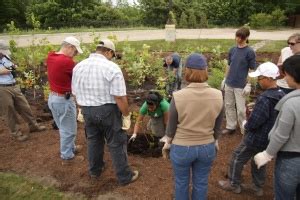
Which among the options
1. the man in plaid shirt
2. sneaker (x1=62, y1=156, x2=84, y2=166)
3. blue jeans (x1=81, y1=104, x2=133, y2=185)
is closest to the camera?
the man in plaid shirt

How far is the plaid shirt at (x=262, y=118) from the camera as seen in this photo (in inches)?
135

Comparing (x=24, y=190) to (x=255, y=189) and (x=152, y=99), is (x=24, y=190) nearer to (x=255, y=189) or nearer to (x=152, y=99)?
(x=152, y=99)

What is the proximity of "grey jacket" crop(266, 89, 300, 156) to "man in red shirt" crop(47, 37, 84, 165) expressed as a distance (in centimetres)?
271

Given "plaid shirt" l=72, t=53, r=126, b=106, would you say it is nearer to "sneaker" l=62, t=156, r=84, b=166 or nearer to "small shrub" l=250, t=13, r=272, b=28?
"sneaker" l=62, t=156, r=84, b=166

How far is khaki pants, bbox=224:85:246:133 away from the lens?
5.49 m

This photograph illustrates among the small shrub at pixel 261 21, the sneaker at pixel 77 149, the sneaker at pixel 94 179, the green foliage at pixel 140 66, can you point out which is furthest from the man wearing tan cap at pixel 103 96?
the small shrub at pixel 261 21

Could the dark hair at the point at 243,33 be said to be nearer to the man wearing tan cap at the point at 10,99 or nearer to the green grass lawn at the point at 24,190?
the green grass lawn at the point at 24,190

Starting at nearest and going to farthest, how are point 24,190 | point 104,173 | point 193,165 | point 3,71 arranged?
point 193,165, point 24,190, point 104,173, point 3,71

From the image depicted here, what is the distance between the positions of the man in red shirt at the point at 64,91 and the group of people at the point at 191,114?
13 millimetres

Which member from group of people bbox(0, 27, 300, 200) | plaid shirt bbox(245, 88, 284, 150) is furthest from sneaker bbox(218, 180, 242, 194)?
plaid shirt bbox(245, 88, 284, 150)

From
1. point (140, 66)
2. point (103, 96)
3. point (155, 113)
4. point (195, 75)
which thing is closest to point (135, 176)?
point (155, 113)

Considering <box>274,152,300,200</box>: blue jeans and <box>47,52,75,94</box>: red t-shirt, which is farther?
<box>47,52,75,94</box>: red t-shirt

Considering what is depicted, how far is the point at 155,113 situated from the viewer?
5121 millimetres

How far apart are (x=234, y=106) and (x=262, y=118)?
2.28m
